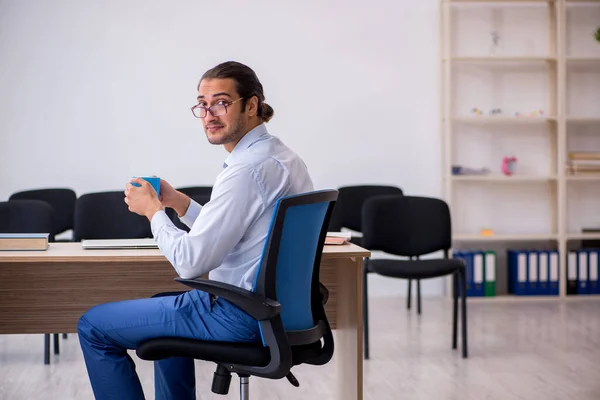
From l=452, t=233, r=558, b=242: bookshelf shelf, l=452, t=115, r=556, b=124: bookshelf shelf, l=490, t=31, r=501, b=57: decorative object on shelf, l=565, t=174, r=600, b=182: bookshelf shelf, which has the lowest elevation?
l=452, t=233, r=558, b=242: bookshelf shelf

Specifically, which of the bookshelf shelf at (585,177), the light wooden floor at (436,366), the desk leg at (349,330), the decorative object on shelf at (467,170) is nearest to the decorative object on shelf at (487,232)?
the decorative object on shelf at (467,170)

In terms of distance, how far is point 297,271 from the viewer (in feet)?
7.15

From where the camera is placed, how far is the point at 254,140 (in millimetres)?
2273

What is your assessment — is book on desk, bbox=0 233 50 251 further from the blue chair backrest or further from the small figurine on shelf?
the small figurine on shelf

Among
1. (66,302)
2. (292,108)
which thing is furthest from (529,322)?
(66,302)

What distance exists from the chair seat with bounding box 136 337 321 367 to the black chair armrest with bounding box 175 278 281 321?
4.8 inches

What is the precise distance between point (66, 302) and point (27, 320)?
155mm

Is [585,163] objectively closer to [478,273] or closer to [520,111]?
[520,111]

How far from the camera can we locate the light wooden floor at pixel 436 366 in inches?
135

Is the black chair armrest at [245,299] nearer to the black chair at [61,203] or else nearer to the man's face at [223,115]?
the man's face at [223,115]

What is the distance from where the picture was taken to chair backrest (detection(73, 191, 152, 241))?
12.7 feet

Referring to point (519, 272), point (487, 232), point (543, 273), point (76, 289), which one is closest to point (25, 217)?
point (76, 289)

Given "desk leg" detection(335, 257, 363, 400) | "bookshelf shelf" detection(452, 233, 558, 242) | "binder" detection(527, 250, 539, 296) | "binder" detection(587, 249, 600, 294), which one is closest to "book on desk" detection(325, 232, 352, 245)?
"desk leg" detection(335, 257, 363, 400)

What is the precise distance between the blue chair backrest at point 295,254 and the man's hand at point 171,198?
Answer: 1.84 ft
